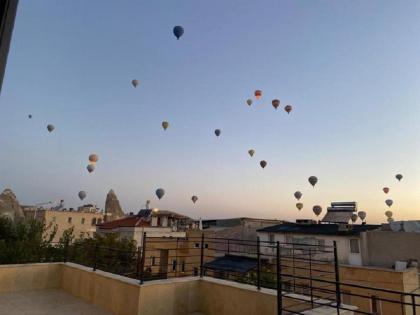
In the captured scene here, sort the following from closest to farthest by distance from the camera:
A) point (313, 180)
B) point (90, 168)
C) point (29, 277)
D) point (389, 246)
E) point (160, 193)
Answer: point (29, 277) → point (389, 246) → point (90, 168) → point (313, 180) → point (160, 193)

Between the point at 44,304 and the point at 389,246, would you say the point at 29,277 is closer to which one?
the point at 44,304

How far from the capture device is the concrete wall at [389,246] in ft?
59.9

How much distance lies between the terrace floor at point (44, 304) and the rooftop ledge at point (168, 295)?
188 millimetres

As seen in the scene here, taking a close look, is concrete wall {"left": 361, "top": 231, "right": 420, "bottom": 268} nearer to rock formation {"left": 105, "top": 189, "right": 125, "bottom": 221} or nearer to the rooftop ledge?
the rooftop ledge

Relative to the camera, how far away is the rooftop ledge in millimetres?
4723

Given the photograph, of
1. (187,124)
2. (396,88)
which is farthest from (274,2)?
(187,124)

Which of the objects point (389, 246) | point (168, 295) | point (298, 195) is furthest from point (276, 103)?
point (168, 295)

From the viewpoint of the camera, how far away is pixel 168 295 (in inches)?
204

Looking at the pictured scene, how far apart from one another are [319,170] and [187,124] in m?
10.6

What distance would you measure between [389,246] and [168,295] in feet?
59.9

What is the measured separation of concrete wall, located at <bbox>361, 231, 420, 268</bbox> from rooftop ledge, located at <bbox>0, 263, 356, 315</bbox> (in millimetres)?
16589

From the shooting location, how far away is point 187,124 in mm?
16516

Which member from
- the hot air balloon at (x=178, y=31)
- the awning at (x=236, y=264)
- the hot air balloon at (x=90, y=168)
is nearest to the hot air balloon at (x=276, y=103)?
the hot air balloon at (x=178, y=31)

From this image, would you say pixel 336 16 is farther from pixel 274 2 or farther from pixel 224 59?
pixel 224 59
